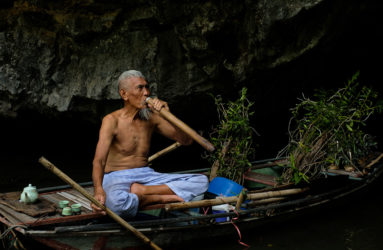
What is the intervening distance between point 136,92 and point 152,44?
123 inches

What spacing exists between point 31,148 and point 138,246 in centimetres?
750

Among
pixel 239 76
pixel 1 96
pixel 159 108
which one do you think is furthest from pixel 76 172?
pixel 159 108

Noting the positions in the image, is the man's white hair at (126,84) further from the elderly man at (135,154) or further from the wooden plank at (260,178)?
the wooden plank at (260,178)

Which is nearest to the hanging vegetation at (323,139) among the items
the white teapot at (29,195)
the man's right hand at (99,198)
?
the man's right hand at (99,198)

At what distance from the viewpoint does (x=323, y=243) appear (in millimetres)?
4953

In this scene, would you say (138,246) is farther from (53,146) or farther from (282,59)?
(53,146)

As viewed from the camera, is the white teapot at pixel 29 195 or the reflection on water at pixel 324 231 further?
the reflection on water at pixel 324 231

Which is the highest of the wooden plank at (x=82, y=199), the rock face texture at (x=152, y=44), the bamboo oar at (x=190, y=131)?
the rock face texture at (x=152, y=44)

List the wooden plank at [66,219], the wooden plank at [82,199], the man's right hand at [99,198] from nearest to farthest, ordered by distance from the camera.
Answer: the wooden plank at [66,219], the man's right hand at [99,198], the wooden plank at [82,199]

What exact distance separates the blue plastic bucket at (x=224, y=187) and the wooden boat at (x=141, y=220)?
0.86 feet

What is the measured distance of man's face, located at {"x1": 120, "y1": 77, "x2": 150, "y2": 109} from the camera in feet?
14.3

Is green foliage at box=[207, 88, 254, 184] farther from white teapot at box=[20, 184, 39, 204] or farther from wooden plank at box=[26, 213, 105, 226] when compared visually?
white teapot at box=[20, 184, 39, 204]

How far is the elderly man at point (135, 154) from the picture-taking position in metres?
4.15

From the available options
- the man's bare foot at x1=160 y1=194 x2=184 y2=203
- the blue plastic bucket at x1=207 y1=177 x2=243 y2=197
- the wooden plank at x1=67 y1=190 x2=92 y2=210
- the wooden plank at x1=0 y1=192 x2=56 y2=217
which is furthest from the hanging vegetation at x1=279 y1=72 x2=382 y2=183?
the wooden plank at x1=0 y1=192 x2=56 y2=217
